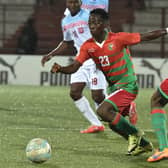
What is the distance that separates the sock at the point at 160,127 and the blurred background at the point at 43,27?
12996mm

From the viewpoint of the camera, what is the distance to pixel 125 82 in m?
8.59

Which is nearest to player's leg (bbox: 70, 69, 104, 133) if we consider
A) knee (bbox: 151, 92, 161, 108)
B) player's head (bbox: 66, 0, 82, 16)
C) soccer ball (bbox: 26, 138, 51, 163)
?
player's head (bbox: 66, 0, 82, 16)

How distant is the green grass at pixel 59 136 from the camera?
791cm

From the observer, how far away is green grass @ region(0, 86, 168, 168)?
7906 mm

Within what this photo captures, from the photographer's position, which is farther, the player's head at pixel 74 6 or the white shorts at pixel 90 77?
the white shorts at pixel 90 77

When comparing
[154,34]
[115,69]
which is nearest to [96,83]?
[115,69]

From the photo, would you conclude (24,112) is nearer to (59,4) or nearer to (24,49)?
(24,49)

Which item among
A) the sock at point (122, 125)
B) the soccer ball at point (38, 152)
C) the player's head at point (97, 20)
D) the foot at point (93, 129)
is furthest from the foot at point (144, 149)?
the foot at point (93, 129)

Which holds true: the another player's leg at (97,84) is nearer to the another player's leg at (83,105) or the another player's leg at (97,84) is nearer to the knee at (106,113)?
the another player's leg at (83,105)

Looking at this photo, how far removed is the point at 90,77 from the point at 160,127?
3239mm

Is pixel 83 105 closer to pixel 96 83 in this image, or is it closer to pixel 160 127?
pixel 96 83

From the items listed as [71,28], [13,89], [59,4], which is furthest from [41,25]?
[71,28]

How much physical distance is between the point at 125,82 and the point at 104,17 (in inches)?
32.4

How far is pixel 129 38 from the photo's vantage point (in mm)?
8391
